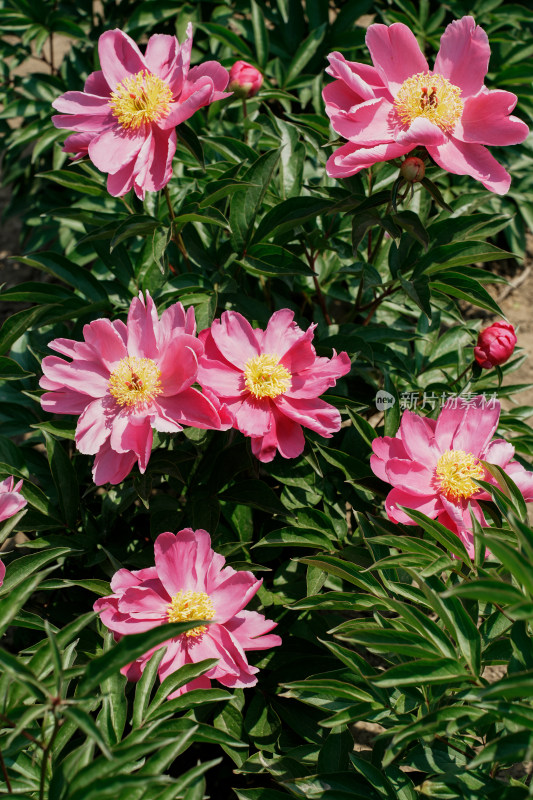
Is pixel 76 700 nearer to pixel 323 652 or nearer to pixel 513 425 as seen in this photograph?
pixel 323 652

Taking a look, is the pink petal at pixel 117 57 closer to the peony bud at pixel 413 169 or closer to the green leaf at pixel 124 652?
the peony bud at pixel 413 169

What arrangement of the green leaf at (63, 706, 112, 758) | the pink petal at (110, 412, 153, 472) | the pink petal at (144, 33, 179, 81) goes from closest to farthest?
the green leaf at (63, 706, 112, 758) → the pink petal at (110, 412, 153, 472) → the pink petal at (144, 33, 179, 81)

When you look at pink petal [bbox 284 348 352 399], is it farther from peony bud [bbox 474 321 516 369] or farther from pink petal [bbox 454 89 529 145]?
pink petal [bbox 454 89 529 145]

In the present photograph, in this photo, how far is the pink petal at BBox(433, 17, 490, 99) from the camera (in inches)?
49.3

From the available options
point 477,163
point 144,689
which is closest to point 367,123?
point 477,163

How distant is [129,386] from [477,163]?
69 cm

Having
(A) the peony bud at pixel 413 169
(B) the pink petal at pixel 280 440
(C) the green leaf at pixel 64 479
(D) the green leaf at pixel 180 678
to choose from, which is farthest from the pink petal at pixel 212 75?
(D) the green leaf at pixel 180 678

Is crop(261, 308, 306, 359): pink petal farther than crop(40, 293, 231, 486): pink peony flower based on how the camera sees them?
Yes

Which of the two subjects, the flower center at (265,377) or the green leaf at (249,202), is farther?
the green leaf at (249,202)

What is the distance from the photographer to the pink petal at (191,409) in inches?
46.1

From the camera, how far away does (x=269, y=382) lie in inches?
49.3

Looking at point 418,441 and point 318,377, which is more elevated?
point 318,377

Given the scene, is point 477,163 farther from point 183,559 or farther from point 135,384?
point 183,559
